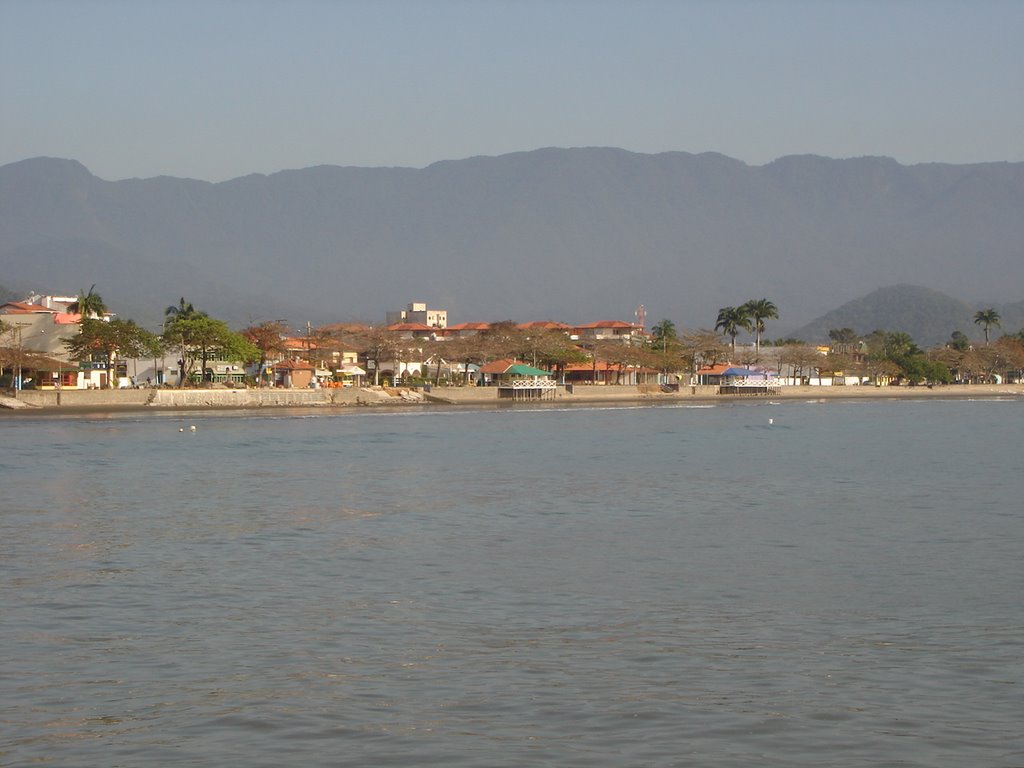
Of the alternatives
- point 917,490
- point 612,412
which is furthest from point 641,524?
point 612,412

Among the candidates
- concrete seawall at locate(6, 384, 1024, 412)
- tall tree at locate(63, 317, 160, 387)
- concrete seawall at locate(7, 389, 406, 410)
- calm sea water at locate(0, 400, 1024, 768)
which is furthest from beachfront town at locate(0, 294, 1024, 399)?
calm sea water at locate(0, 400, 1024, 768)

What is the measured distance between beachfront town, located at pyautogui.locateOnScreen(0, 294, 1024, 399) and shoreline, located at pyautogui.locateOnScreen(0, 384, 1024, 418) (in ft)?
6.34

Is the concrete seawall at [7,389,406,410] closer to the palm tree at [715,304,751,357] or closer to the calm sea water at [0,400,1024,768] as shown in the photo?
the calm sea water at [0,400,1024,768]

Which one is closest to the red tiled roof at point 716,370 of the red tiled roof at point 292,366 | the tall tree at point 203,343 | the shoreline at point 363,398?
the shoreline at point 363,398

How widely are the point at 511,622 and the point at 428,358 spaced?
304 feet

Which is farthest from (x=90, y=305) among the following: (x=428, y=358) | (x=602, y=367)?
(x=602, y=367)

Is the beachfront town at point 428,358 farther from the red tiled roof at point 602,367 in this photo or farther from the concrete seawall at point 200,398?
the concrete seawall at point 200,398

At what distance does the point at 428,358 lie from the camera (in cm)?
10556

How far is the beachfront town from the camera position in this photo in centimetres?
7788

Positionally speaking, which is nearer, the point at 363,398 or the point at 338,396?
the point at 338,396

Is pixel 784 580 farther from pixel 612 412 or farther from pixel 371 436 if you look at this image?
pixel 612 412

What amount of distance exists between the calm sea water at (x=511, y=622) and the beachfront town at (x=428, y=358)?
4906cm

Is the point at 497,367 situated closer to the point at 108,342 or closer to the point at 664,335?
the point at 664,335

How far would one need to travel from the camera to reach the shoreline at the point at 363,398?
220ft
